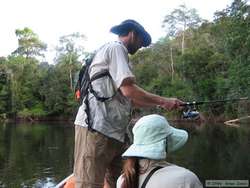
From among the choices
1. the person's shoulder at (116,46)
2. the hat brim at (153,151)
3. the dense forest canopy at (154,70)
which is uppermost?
the dense forest canopy at (154,70)

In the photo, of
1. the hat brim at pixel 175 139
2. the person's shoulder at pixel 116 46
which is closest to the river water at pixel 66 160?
the person's shoulder at pixel 116 46

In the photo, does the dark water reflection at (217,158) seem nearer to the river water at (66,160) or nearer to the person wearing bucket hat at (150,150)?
the river water at (66,160)

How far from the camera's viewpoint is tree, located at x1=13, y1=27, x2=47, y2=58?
55.0 meters

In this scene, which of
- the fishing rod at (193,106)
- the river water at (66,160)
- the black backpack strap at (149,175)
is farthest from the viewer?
the river water at (66,160)

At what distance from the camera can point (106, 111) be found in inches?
99.7

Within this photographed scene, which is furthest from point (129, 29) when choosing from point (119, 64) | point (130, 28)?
point (119, 64)

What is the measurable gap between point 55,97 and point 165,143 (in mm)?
45613

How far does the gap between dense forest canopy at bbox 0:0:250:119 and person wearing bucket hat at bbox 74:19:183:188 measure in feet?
98.2

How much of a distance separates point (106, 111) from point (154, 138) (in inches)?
24.2

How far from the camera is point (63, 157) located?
59.1 feet

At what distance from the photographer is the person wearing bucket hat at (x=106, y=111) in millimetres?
2490

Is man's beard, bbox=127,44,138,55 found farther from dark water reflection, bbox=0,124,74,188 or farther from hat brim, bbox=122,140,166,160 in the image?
dark water reflection, bbox=0,124,74,188

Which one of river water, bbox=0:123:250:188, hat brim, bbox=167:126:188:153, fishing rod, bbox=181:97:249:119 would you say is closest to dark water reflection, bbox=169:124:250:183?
river water, bbox=0:123:250:188

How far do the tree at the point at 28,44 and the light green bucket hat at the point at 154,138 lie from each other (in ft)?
178
